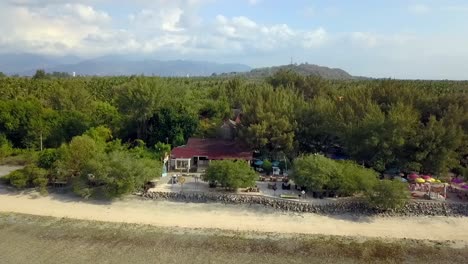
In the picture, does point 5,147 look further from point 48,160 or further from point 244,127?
point 244,127

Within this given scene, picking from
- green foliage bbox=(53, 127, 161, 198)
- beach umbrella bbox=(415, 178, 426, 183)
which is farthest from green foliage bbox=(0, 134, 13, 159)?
beach umbrella bbox=(415, 178, 426, 183)

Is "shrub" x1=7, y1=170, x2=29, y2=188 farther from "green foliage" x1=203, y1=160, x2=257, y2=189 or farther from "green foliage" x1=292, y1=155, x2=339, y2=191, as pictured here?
"green foliage" x1=292, y1=155, x2=339, y2=191

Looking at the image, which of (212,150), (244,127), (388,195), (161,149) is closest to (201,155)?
(212,150)

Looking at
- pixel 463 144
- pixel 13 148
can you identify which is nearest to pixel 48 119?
pixel 13 148

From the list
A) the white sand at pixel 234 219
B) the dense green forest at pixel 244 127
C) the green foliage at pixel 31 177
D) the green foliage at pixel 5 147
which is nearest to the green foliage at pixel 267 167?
the dense green forest at pixel 244 127

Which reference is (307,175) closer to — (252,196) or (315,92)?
(252,196)

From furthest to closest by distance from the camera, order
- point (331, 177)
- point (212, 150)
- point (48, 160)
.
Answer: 1. point (212, 150)
2. point (48, 160)
3. point (331, 177)
